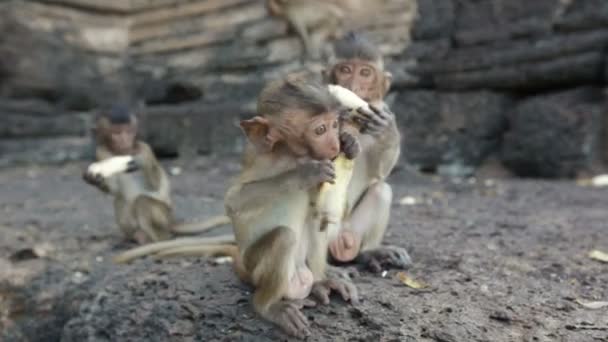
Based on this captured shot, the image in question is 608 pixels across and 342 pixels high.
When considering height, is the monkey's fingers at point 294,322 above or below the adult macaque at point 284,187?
below

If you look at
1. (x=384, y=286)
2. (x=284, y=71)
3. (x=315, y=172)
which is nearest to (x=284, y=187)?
(x=315, y=172)

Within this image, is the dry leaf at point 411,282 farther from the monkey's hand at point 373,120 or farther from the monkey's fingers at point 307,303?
the monkey's hand at point 373,120

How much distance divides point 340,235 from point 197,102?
7.23m

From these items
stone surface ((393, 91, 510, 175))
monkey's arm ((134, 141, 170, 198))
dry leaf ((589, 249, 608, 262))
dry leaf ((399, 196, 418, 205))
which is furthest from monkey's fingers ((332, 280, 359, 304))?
stone surface ((393, 91, 510, 175))

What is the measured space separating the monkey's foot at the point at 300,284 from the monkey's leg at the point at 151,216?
1938mm

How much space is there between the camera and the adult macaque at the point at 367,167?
2924 mm

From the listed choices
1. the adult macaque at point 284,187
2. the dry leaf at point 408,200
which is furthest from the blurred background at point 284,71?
the adult macaque at point 284,187

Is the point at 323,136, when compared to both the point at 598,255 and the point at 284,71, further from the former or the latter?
the point at 284,71

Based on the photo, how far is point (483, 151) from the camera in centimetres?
754

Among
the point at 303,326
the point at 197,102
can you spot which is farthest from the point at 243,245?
the point at 197,102

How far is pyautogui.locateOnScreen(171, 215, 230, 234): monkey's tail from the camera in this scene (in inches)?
168

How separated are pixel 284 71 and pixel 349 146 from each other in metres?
6.59

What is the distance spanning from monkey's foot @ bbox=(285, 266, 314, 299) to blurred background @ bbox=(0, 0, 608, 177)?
5.05m

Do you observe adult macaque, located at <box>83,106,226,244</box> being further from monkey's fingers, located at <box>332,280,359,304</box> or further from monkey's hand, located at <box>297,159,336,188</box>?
monkey's hand, located at <box>297,159,336,188</box>
